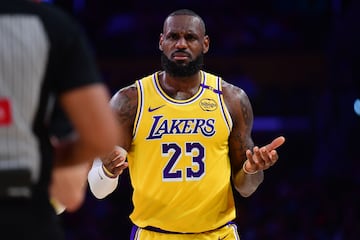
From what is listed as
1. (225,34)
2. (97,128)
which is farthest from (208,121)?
(225,34)

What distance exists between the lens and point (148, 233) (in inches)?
185

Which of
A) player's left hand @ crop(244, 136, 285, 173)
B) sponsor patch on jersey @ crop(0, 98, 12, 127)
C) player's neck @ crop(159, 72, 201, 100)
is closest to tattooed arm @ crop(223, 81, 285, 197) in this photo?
player's neck @ crop(159, 72, 201, 100)

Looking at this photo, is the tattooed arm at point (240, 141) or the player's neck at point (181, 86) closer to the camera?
the tattooed arm at point (240, 141)

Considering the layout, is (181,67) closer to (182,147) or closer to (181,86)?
(181,86)

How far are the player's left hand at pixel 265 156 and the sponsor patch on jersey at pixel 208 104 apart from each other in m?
0.55

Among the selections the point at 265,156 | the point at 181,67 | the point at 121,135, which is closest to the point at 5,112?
the point at 265,156

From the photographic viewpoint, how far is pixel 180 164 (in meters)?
4.66

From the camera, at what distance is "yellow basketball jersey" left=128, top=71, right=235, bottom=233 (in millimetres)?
4641

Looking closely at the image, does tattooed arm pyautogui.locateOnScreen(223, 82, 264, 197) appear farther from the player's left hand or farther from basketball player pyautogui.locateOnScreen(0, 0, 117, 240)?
basketball player pyautogui.locateOnScreen(0, 0, 117, 240)

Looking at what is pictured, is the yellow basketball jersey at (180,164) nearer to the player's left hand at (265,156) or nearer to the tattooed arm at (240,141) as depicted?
the tattooed arm at (240,141)

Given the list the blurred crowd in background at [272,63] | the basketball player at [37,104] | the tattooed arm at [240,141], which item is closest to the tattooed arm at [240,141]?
the tattooed arm at [240,141]

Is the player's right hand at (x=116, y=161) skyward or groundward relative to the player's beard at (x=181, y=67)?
groundward

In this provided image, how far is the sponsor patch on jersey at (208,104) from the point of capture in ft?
15.8

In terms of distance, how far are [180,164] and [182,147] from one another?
11 cm
